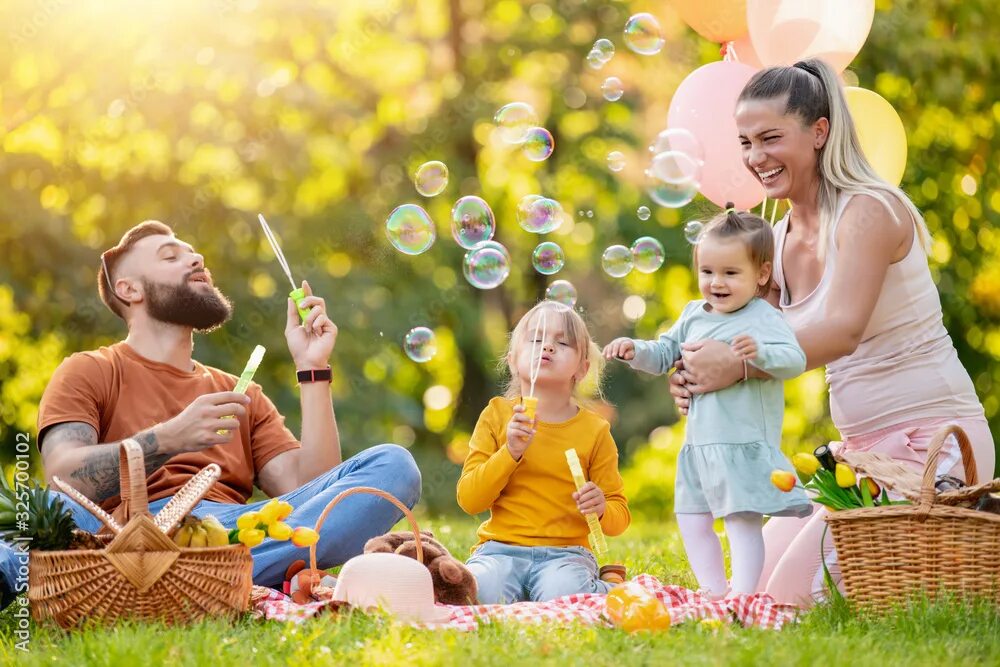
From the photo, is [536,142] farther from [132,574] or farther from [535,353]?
[132,574]

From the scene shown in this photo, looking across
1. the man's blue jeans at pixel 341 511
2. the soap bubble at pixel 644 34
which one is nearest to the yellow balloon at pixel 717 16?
the soap bubble at pixel 644 34

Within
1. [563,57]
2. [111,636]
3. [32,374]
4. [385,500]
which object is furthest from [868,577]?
[563,57]

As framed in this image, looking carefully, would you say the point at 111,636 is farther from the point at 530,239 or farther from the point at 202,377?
the point at 530,239

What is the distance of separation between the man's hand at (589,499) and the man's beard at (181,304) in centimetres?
131

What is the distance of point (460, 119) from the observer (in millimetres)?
11148

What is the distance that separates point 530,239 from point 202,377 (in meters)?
8.19

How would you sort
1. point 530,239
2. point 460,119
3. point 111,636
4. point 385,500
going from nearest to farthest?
point 111,636 → point 385,500 → point 460,119 → point 530,239

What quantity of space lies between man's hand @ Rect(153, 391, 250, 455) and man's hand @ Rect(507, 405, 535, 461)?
716mm

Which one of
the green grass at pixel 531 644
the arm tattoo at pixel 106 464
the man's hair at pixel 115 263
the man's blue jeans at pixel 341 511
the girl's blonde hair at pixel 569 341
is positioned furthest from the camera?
the man's hair at pixel 115 263

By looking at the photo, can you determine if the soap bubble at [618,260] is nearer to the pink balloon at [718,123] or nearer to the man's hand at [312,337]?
the pink balloon at [718,123]

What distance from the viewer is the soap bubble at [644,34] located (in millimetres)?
5086

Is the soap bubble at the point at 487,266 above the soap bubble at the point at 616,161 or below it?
below

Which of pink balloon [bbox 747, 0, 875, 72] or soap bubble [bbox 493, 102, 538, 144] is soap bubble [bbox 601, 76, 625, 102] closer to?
soap bubble [bbox 493, 102, 538, 144]

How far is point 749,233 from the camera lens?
11.1 ft
